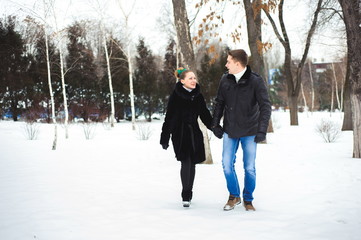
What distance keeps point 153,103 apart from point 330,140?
20598 mm

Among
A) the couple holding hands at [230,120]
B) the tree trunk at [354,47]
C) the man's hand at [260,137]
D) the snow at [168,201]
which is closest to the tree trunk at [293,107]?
the snow at [168,201]

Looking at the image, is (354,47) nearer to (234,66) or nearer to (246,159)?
(234,66)

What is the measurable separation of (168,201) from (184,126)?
3.54 ft

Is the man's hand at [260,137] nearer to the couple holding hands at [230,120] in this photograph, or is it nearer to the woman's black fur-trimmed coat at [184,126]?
the couple holding hands at [230,120]

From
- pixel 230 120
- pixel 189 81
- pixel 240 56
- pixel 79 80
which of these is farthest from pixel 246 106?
pixel 79 80

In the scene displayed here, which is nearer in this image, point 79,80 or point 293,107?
point 293,107

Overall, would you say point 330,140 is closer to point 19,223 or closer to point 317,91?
point 19,223

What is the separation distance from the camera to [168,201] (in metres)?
4.07

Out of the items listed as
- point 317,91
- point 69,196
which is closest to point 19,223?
point 69,196

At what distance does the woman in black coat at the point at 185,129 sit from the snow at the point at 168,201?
1.44ft

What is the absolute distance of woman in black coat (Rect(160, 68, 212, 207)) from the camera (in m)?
3.71

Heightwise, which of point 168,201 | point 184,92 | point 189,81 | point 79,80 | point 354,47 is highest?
point 79,80

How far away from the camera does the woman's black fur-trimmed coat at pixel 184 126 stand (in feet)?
12.2

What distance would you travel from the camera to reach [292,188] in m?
4.51
